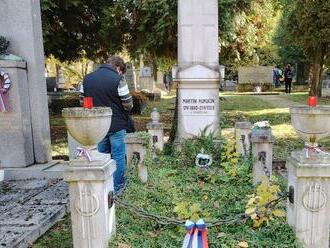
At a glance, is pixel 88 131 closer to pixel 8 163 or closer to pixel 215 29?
pixel 8 163

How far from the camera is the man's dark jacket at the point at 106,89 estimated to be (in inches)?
199

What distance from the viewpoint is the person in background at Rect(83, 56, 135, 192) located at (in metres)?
5.05

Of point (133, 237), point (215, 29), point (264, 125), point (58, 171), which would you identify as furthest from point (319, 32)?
point (133, 237)

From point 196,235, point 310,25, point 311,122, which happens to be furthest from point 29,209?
point 310,25

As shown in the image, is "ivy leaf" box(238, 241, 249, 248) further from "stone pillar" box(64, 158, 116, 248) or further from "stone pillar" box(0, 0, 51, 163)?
"stone pillar" box(0, 0, 51, 163)

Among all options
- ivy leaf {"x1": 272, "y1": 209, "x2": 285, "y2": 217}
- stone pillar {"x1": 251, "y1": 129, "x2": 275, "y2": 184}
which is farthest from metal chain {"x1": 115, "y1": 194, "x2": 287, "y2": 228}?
stone pillar {"x1": 251, "y1": 129, "x2": 275, "y2": 184}

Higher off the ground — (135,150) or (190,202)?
(135,150)

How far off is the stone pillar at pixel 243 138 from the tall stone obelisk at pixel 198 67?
616 mm

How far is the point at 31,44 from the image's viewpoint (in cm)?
648

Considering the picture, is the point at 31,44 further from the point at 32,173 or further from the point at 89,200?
the point at 89,200

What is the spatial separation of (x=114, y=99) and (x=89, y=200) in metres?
2.04

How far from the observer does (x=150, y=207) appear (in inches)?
182

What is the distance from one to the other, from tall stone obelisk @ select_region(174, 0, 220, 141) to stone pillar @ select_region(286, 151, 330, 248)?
12.6ft

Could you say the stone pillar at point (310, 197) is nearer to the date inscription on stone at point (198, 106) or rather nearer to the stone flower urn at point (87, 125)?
the stone flower urn at point (87, 125)
